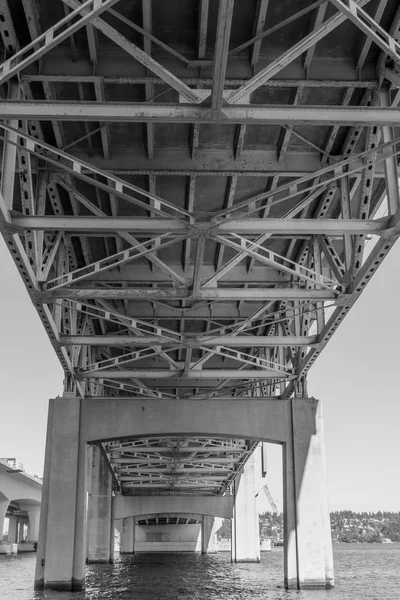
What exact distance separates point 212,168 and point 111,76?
3.93 metres

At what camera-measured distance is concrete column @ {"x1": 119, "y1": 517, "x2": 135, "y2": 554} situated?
291 feet

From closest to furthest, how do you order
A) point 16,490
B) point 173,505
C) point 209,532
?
point 173,505
point 16,490
point 209,532

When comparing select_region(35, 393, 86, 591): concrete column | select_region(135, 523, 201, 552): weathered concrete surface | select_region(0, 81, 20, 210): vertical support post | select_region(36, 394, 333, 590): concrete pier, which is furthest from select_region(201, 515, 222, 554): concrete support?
select_region(0, 81, 20, 210): vertical support post

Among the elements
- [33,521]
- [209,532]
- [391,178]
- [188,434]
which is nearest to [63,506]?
[188,434]

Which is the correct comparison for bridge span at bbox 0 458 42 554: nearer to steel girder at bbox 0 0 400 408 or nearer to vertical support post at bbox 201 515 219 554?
vertical support post at bbox 201 515 219 554

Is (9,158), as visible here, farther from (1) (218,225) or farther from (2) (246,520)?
(2) (246,520)

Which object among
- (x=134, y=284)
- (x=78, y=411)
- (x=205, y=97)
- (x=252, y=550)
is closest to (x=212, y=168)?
(x=205, y=97)

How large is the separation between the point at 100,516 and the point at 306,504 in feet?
109

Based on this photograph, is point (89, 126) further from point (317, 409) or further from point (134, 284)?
point (317, 409)

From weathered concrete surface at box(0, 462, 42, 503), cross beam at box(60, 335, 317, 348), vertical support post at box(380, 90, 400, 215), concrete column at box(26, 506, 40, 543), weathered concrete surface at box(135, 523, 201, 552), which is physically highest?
vertical support post at box(380, 90, 400, 215)

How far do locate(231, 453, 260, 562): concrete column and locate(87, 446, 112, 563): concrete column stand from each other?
1028 centimetres

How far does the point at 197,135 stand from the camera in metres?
17.4

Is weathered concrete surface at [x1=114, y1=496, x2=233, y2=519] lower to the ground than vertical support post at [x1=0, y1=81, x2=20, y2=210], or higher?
lower

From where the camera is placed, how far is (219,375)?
93.5 feet
